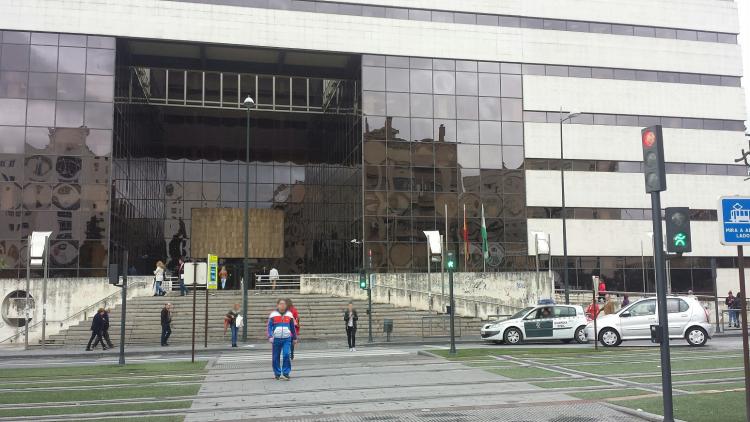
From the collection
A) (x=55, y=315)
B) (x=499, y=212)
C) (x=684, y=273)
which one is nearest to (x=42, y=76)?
(x=55, y=315)

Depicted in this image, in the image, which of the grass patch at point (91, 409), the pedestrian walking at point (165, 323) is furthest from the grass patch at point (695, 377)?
the pedestrian walking at point (165, 323)

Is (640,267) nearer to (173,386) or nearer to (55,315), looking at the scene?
(55,315)

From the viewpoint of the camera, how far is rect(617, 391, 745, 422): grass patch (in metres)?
9.06

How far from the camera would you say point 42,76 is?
38.4m

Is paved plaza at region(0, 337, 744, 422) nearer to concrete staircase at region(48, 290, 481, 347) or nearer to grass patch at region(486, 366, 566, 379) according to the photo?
grass patch at region(486, 366, 566, 379)

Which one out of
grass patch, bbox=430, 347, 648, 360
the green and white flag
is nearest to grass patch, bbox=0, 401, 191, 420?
grass patch, bbox=430, 347, 648, 360

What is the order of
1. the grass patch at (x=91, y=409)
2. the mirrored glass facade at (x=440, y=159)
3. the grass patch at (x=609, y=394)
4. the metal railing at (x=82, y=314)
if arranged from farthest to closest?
the mirrored glass facade at (x=440, y=159), the metal railing at (x=82, y=314), the grass patch at (x=609, y=394), the grass patch at (x=91, y=409)

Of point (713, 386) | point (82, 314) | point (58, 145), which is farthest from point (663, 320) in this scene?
point (58, 145)

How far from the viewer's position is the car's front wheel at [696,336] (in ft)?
70.9

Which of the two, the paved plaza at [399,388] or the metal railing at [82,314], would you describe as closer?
the paved plaza at [399,388]

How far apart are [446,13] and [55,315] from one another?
96.6 feet

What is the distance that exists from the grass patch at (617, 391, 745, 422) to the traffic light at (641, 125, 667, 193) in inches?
125

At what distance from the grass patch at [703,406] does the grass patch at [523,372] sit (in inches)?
144

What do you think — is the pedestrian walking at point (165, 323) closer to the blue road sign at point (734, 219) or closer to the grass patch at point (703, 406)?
the grass patch at point (703, 406)
